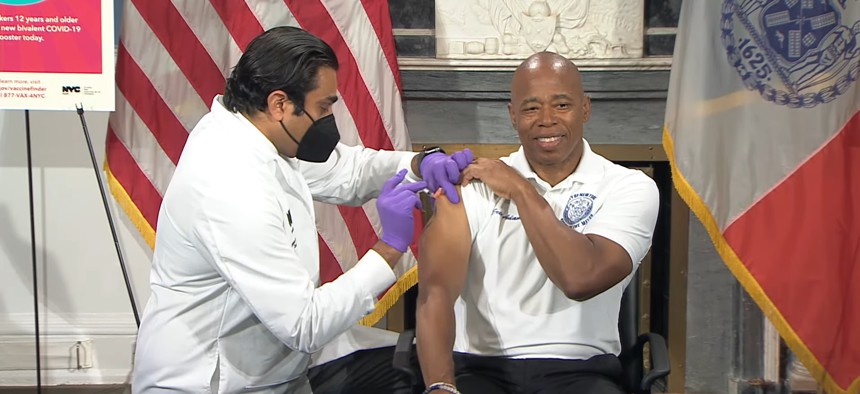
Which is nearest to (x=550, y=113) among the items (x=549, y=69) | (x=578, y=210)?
(x=549, y=69)

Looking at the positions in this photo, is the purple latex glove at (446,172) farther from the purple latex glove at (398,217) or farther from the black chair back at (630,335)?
the black chair back at (630,335)

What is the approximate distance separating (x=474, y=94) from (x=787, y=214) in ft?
4.15

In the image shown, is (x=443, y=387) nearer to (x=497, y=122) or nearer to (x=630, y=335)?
(x=630, y=335)

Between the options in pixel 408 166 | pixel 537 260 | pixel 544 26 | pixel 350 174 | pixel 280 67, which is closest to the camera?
pixel 280 67

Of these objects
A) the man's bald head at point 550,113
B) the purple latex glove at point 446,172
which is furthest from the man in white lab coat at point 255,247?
the man's bald head at point 550,113

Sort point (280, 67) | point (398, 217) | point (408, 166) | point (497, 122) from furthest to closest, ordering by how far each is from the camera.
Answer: point (497, 122) → point (408, 166) → point (398, 217) → point (280, 67)

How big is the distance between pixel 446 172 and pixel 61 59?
1.54m

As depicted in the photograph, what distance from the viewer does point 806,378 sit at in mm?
3516

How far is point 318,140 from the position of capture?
2068mm

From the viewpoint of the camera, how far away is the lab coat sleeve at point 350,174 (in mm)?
2582

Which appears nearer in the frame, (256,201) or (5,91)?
(256,201)

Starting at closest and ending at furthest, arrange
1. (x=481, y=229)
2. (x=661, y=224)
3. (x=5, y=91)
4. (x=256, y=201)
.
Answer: (x=256, y=201) → (x=481, y=229) → (x=5, y=91) → (x=661, y=224)

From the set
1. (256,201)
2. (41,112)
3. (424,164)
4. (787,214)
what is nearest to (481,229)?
(424,164)

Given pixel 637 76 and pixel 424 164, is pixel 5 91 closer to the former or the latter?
pixel 424 164
